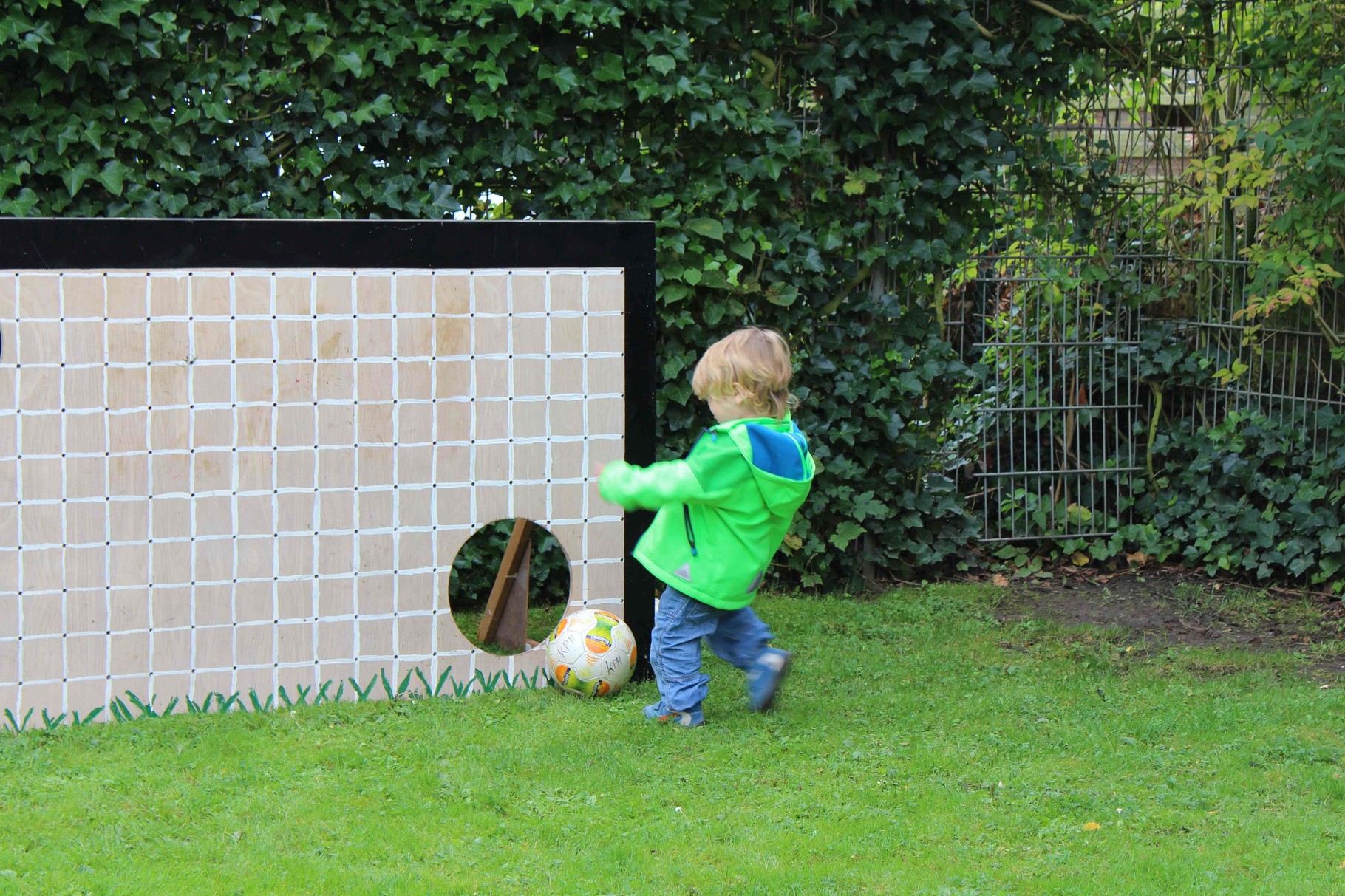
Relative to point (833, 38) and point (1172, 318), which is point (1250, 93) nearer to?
point (1172, 318)

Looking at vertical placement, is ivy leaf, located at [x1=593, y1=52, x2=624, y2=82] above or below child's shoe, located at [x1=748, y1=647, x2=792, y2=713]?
above

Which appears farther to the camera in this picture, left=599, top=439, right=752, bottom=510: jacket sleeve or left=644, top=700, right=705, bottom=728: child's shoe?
left=644, top=700, right=705, bottom=728: child's shoe

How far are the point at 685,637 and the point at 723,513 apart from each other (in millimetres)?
429

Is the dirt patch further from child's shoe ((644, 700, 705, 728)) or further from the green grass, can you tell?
child's shoe ((644, 700, 705, 728))

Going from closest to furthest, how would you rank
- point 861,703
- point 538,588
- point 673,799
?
point 673,799 < point 861,703 < point 538,588

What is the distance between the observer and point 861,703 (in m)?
4.36

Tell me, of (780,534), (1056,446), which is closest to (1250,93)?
(1056,446)

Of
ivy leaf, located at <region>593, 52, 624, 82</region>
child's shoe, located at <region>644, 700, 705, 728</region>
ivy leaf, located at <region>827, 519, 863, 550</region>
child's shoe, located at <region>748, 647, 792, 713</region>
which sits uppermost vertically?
ivy leaf, located at <region>593, 52, 624, 82</region>

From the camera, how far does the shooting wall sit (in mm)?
3998

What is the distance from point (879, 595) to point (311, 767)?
122 inches

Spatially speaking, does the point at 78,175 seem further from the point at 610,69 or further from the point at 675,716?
the point at 675,716

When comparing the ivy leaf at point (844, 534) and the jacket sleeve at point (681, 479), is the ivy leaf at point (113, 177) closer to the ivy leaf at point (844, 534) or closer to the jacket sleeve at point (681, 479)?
the jacket sleeve at point (681, 479)

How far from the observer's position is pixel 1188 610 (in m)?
5.84

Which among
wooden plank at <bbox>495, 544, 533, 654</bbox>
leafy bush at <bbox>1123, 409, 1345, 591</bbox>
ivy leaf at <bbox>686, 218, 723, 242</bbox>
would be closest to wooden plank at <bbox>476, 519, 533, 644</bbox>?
wooden plank at <bbox>495, 544, 533, 654</bbox>
